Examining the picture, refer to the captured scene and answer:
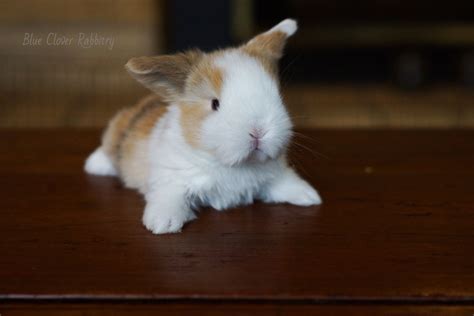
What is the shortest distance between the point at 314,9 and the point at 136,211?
5.92ft

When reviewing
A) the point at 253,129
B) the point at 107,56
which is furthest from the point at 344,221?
the point at 107,56

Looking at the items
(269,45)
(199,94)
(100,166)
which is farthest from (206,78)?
(100,166)

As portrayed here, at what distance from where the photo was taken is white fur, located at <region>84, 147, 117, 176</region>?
3.48 ft

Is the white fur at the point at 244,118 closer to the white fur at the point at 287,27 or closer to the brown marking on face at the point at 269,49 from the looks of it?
the brown marking on face at the point at 269,49

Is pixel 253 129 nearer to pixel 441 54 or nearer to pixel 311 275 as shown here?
pixel 311 275

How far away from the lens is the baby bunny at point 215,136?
0.78 m

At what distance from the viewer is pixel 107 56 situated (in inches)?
92.7

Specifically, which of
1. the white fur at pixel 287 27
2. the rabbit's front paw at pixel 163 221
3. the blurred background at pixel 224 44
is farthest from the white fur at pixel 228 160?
the blurred background at pixel 224 44

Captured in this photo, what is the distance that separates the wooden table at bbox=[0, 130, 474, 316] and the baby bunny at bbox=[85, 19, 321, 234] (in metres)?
0.03

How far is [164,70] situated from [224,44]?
171 centimetres

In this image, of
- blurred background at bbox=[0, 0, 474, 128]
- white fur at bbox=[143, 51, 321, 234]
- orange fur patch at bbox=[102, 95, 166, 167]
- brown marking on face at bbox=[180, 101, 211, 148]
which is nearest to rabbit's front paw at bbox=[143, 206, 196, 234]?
white fur at bbox=[143, 51, 321, 234]

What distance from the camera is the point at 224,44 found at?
2494 millimetres

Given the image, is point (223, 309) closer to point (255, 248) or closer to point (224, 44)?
point (255, 248)

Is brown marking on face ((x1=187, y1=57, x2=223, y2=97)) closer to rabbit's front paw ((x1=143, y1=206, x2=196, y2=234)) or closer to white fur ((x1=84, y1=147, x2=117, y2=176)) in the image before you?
rabbit's front paw ((x1=143, y1=206, x2=196, y2=234))
